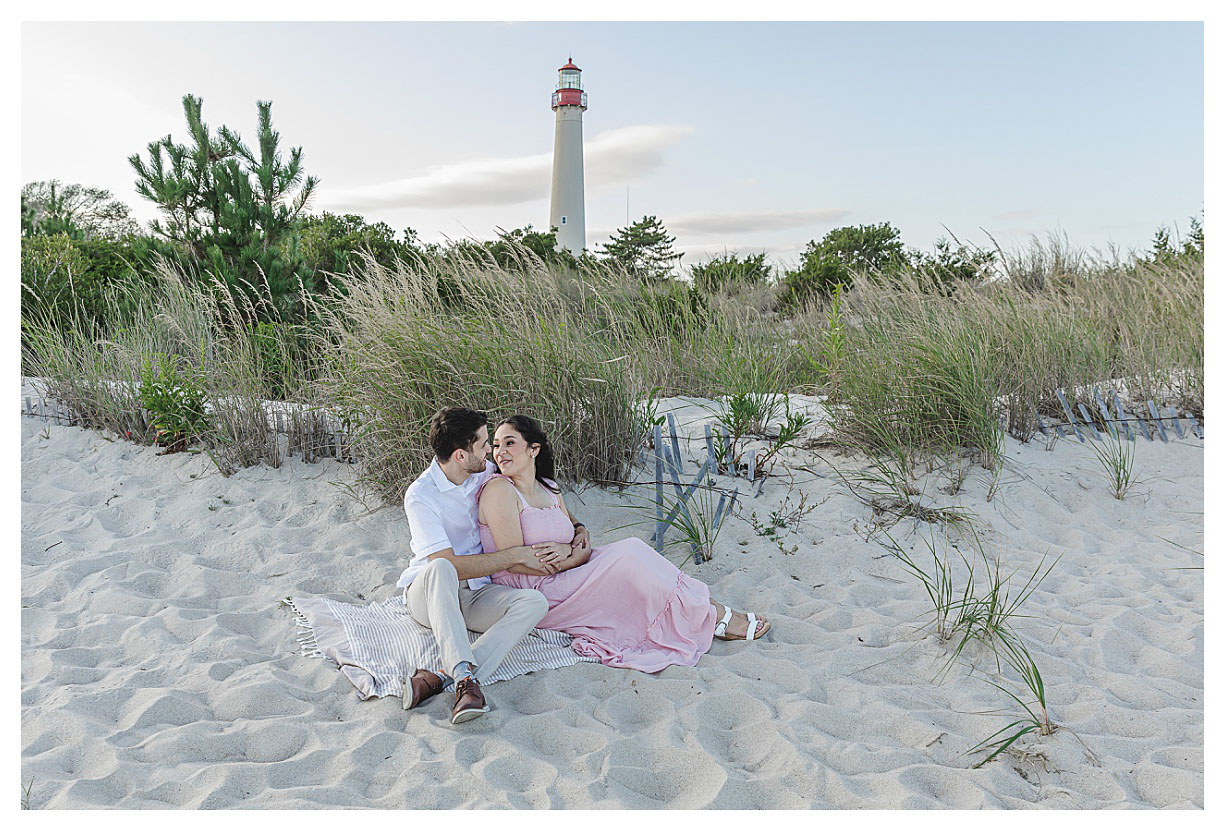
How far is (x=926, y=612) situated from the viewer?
3715mm

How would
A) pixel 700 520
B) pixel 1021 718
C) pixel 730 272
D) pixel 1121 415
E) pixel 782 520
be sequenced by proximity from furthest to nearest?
pixel 730 272 < pixel 1121 415 < pixel 782 520 < pixel 700 520 < pixel 1021 718

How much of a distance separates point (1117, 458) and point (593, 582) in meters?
3.93

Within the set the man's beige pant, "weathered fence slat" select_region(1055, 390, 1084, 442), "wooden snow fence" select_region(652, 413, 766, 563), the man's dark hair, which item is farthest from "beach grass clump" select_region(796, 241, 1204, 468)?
the man's beige pant

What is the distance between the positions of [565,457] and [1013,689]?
259 centimetres

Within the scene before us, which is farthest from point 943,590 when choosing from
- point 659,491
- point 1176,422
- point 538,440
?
point 1176,422

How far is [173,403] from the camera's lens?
549cm

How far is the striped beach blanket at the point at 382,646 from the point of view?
323cm

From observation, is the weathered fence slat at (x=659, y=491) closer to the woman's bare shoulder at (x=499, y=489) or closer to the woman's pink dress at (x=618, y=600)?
the woman's pink dress at (x=618, y=600)

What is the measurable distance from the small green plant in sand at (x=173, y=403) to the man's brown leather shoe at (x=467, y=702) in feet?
11.4

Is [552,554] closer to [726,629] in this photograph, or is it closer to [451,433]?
[451,433]

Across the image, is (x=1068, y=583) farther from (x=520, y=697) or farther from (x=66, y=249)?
(x=66, y=249)

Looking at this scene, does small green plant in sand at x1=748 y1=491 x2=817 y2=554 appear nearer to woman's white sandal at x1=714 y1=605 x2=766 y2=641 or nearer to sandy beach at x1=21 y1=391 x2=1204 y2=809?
sandy beach at x1=21 y1=391 x2=1204 y2=809
